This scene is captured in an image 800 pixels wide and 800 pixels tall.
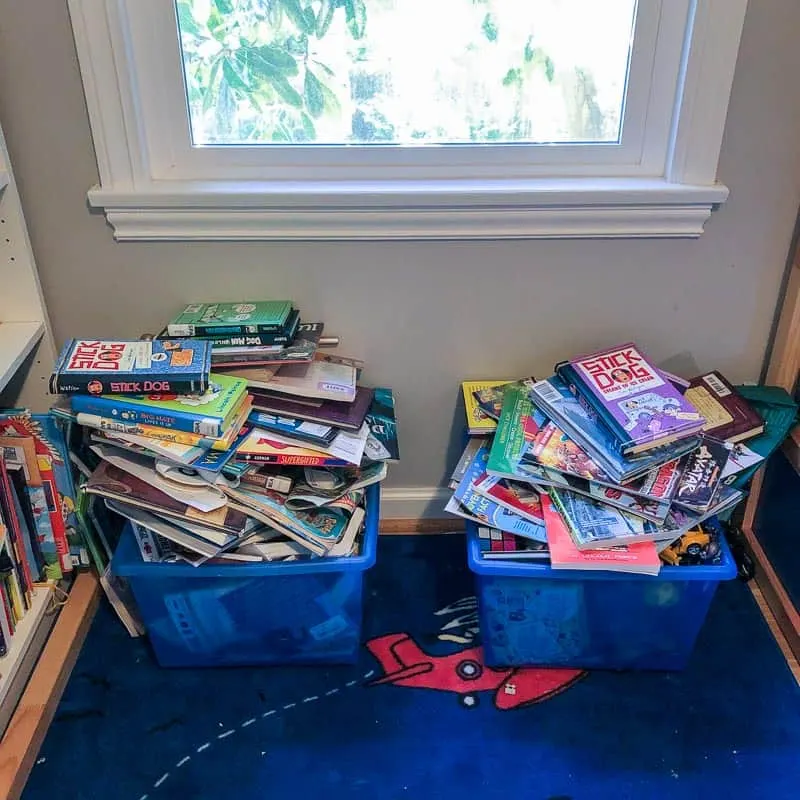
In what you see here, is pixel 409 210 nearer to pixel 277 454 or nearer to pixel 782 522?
pixel 277 454

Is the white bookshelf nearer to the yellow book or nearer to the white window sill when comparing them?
the white window sill

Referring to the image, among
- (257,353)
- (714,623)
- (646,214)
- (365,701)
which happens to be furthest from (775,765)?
(257,353)

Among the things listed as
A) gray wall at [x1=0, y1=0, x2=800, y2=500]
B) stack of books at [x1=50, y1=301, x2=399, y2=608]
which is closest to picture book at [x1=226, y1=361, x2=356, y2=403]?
stack of books at [x1=50, y1=301, x2=399, y2=608]

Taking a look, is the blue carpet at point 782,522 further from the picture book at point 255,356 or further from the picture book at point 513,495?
the picture book at point 255,356

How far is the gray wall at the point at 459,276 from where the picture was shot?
1295 millimetres

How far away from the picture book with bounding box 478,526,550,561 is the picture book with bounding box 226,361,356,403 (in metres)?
0.31

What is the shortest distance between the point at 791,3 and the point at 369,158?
0.68 m

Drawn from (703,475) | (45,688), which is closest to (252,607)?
(45,688)

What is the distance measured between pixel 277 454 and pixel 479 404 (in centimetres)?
40

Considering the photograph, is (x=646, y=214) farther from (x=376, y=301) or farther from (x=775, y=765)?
(x=775, y=765)

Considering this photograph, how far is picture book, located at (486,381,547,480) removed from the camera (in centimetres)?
129

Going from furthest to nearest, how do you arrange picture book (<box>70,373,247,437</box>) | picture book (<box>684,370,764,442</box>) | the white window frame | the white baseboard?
the white baseboard
picture book (<box>684,370,764,442</box>)
the white window frame
picture book (<box>70,373,247,437</box>)

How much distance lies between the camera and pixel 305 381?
132 centimetres

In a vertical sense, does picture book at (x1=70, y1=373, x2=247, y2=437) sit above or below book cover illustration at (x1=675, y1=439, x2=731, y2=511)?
above
